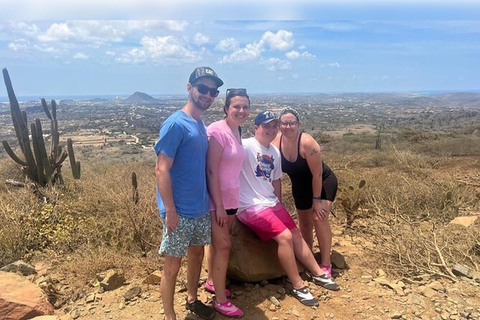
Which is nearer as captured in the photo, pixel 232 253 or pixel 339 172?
pixel 232 253

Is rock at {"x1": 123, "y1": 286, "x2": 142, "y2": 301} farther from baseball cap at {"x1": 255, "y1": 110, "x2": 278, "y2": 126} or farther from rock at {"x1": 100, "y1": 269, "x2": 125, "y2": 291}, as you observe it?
baseball cap at {"x1": 255, "y1": 110, "x2": 278, "y2": 126}

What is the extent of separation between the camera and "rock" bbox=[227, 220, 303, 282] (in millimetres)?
3922

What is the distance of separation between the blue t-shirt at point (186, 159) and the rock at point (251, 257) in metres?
1.07

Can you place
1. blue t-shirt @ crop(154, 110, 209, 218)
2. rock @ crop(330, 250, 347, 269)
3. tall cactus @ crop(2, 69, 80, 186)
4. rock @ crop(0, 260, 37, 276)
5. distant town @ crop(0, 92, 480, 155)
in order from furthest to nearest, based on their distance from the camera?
distant town @ crop(0, 92, 480, 155)
tall cactus @ crop(2, 69, 80, 186)
rock @ crop(0, 260, 37, 276)
rock @ crop(330, 250, 347, 269)
blue t-shirt @ crop(154, 110, 209, 218)

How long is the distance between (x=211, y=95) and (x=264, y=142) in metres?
0.84

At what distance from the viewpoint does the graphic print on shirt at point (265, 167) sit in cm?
358

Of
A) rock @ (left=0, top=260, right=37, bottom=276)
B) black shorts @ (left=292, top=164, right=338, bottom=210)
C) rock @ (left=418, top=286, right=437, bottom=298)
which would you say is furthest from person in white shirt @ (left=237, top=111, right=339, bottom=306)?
rock @ (left=0, top=260, right=37, bottom=276)

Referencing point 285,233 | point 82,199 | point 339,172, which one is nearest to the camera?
point 285,233

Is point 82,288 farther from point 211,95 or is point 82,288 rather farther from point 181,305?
point 211,95

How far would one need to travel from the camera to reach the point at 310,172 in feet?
12.9

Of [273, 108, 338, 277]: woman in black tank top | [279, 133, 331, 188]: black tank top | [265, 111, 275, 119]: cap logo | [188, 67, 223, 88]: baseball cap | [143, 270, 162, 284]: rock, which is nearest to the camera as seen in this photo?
[188, 67, 223, 88]: baseball cap

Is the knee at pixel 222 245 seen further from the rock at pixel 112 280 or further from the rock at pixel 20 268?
the rock at pixel 20 268

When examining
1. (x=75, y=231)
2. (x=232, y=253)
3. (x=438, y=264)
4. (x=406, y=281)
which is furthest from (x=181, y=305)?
(x=75, y=231)

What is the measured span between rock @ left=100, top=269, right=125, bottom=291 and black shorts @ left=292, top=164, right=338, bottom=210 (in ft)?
6.80
